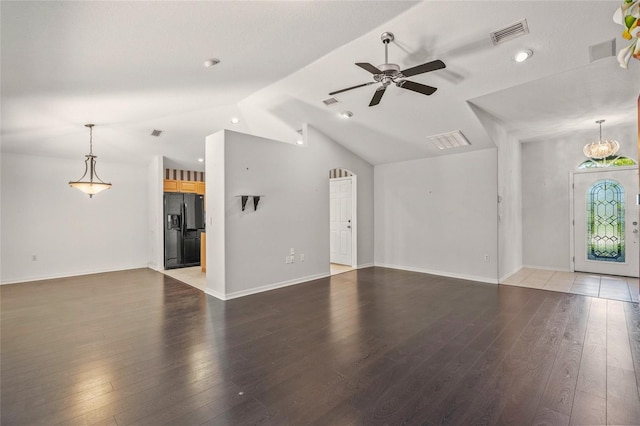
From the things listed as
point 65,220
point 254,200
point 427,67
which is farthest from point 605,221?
point 65,220

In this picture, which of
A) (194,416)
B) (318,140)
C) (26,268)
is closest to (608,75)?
(318,140)

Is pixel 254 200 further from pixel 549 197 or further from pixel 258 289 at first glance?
pixel 549 197

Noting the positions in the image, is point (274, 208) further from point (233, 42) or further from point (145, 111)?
Answer: point (233, 42)

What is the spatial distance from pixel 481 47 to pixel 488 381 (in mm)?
3189

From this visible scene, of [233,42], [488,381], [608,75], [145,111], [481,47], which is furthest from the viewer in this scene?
[145,111]

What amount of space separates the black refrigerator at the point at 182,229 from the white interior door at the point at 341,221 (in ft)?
11.1

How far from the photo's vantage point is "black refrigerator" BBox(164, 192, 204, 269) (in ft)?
23.7

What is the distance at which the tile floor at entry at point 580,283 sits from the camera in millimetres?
4663

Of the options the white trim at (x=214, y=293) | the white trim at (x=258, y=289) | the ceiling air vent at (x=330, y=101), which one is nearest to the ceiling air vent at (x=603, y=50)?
the ceiling air vent at (x=330, y=101)

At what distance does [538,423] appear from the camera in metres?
1.83

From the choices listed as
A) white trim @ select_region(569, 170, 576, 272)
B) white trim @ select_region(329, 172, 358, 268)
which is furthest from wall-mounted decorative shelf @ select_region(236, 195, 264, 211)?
white trim @ select_region(569, 170, 576, 272)

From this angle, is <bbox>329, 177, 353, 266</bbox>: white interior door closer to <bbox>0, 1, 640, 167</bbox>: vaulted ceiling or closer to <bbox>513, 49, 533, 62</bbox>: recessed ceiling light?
<bbox>0, 1, 640, 167</bbox>: vaulted ceiling

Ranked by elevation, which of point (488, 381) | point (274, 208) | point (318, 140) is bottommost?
point (488, 381)

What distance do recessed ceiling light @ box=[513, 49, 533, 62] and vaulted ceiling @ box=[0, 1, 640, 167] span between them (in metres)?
0.07
